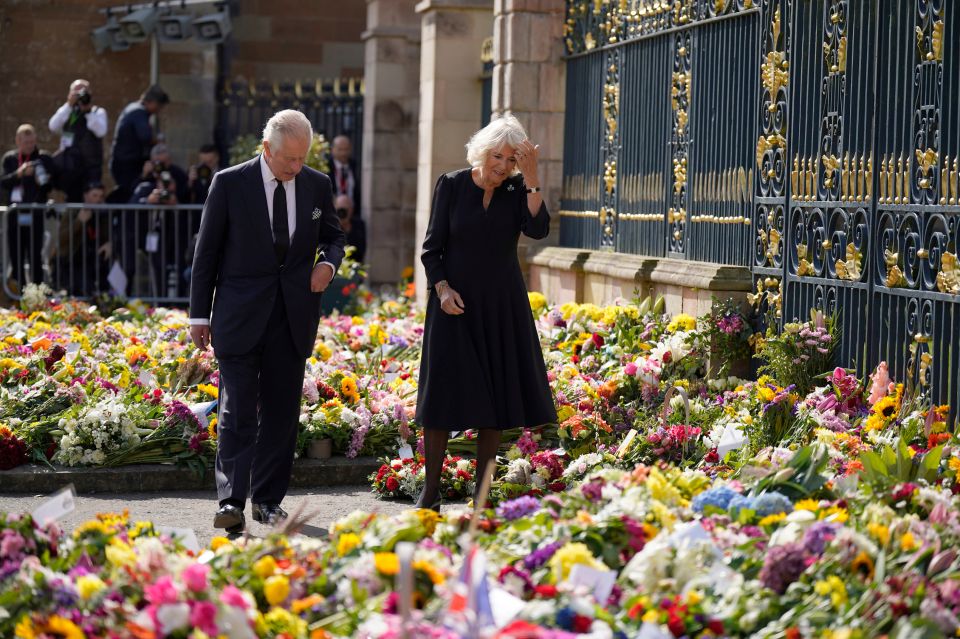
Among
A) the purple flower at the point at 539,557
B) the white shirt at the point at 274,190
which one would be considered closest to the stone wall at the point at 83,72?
the white shirt at the point at 274,190

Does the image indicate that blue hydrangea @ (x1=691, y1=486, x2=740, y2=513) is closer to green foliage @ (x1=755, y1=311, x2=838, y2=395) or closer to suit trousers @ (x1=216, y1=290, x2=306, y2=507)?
suit trousers @ (x1=216, y1=290, x2=306, y2=507)

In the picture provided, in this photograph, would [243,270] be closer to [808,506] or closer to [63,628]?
[808,506]

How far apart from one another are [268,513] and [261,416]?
0.41 m

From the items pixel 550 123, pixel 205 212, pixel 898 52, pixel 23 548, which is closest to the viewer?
pixel 23 548

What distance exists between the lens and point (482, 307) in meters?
6.99

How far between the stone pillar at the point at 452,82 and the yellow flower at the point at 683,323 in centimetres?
596

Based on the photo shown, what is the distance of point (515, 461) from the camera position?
25.1ft

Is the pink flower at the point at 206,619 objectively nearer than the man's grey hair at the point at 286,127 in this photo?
Yes

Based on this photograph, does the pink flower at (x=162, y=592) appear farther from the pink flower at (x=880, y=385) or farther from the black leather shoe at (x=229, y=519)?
the pink flower at (x=880, y=385)

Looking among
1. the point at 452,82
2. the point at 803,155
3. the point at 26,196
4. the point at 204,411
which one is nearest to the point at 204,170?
the point at 26,196

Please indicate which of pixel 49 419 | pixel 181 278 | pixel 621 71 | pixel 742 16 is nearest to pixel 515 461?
pixel 49 419

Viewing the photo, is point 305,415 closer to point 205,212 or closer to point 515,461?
point 515,461

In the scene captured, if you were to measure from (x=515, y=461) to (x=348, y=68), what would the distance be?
633 inches

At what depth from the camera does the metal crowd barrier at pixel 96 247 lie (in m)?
15.9
